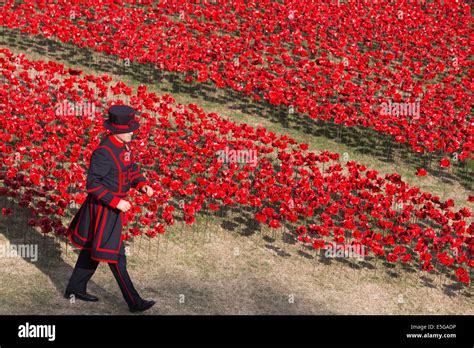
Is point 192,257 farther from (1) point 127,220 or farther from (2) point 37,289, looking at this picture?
(2) point 37,289

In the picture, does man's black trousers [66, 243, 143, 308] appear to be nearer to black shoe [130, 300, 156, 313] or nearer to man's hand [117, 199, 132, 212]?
black shoe [130, 300, 156, 313]

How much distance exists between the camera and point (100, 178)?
8977 millimetres

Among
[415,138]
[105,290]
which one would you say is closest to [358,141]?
[415,138]

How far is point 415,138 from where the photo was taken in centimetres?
1590

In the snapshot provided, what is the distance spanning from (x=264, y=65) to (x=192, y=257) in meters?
9.11

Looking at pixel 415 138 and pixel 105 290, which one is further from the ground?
pixel 415 138

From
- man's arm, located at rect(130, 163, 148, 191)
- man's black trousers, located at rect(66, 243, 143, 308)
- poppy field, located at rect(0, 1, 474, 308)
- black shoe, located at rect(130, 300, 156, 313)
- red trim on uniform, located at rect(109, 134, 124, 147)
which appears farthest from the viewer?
poppy field, located at rect(0, 1, 474, 308)

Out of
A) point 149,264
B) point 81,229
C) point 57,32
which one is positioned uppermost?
point 57,32

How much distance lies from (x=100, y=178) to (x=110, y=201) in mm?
320

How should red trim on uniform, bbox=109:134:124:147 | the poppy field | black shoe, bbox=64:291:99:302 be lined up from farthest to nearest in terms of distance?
the poppy field
black shoe, bbox=64:291:99:302
red trim on uniform, bbox=109:134:124:147

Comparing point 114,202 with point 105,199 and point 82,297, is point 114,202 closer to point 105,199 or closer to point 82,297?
point 105,199

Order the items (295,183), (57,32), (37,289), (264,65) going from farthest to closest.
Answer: (264,65)
(57,32)
(295,183)
(37,289)

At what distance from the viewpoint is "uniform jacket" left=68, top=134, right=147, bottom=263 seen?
8.96 m

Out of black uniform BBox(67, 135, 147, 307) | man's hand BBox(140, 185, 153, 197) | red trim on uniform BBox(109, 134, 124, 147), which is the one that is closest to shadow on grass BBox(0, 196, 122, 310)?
black uniform BBox(67, 135, 147, 307)
